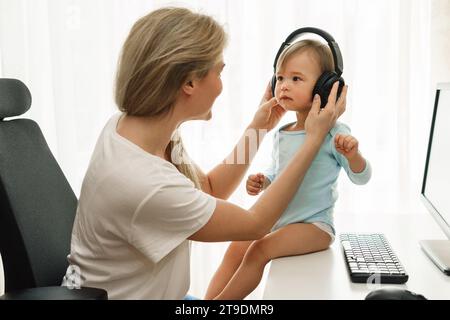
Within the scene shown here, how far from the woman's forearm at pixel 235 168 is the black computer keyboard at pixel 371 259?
31 cm

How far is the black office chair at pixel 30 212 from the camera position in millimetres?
1082

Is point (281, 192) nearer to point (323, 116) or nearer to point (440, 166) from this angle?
point (323, 116)

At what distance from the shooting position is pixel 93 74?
2283mm

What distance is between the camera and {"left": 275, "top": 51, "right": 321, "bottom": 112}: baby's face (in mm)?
1275

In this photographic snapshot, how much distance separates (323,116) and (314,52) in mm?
196

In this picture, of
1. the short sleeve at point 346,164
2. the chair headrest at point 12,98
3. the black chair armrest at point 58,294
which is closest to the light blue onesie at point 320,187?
the short sleeve at point 346,164

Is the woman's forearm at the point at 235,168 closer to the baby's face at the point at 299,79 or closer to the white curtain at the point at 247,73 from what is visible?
the baby's face at the point at 299,79

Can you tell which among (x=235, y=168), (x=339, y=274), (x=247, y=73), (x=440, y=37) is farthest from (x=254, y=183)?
(x=440, y=37)

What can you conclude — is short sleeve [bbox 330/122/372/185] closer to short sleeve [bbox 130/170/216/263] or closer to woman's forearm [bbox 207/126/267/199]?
woman's forearm [bbox 207/126/267/199]

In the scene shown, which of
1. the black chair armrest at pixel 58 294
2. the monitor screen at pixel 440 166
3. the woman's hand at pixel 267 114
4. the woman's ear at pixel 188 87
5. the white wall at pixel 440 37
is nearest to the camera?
the black chair armrest at pixel 58 294

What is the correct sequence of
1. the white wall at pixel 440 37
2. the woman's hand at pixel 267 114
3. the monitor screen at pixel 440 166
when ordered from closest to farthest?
the monitor screen at pixel 440 166 → the woman's hand at pixel 267 114 → the white wall at pixel 440 37

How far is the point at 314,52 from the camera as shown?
129cm

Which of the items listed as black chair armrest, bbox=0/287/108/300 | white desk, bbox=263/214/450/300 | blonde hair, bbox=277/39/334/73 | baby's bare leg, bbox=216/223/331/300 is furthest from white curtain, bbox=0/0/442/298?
black chair armrest, bbox=0/287/108/300

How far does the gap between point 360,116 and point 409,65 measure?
25cm
